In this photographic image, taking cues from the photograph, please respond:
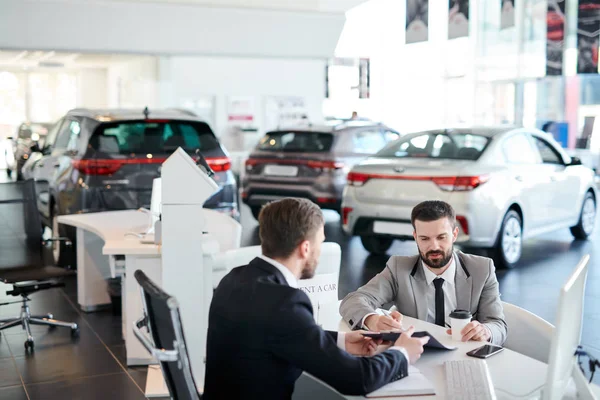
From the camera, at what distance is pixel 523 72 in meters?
22.9

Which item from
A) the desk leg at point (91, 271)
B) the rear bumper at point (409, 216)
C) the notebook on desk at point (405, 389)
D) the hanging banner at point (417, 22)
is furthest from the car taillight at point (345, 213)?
the hanging banner at point (417, 22)

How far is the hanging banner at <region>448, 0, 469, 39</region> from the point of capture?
16.5m

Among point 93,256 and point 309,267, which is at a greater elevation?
point 309,267

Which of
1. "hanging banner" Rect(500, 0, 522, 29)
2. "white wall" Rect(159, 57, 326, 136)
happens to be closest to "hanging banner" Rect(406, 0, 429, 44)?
"hanging banner" Rect(500, 0, 522, 29)

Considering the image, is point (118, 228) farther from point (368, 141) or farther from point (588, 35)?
point (588, 35)

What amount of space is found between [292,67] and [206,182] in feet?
48.0

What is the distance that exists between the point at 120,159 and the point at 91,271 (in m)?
1.30

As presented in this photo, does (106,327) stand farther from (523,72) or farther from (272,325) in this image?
(523,72)

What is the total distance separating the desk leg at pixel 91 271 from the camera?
22.3 ft

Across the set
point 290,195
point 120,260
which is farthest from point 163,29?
point 120,260

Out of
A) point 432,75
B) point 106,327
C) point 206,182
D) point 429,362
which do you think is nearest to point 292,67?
point 432,75

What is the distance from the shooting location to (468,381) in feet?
8.38

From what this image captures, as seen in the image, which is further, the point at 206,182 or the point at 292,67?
the point at 292,67

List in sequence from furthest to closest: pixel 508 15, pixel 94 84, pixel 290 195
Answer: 1. pixel 94 84
2. pixel 508 15
3. pixel 290 195
